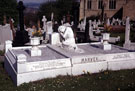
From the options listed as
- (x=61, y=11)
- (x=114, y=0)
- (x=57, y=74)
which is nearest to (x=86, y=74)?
(x=57, y=74)

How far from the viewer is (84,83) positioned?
7.02 meters

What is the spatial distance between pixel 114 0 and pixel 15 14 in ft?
72.3

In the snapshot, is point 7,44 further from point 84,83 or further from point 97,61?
point 84,83

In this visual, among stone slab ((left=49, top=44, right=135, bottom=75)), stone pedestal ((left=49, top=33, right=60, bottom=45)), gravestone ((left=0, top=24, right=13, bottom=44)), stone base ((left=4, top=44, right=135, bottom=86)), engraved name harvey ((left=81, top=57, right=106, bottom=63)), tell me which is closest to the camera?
stone base ((left=4, top=44, right=135, bottom=86))

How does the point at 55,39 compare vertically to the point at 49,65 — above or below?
above

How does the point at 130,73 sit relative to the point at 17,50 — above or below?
below

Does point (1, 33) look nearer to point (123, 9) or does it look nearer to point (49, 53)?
point (49, 53)

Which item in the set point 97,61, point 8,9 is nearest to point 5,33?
point 97,61

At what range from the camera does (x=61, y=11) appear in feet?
185

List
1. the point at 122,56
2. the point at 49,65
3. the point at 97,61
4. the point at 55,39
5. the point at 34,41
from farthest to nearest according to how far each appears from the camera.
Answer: the point at 55,39 < the point at 122,56 < the point at 34,41 < the point at 97,61 < the point at 49,65

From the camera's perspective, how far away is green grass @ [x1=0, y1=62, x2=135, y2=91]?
6566 mm

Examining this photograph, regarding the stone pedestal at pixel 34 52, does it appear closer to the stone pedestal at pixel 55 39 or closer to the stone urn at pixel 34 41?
the stone urn at pixel 34 41

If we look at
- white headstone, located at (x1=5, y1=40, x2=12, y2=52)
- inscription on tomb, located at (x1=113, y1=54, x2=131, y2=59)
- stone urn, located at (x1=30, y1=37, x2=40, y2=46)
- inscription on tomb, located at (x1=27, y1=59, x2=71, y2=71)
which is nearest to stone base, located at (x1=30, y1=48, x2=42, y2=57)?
stone urn, located at (x1=30, y1=37, x2=40, y2=46)

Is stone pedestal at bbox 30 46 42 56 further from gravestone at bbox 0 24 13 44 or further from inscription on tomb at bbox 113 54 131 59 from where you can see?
gravestone at bbox 0 24 13 44
